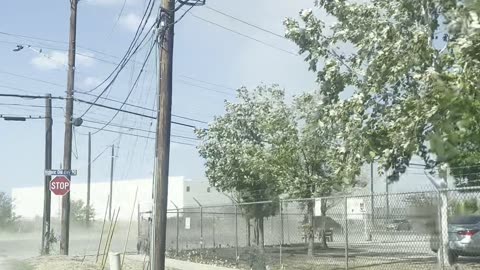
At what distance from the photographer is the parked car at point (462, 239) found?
13250 mm

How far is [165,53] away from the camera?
1473 cm

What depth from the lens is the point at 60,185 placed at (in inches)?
922

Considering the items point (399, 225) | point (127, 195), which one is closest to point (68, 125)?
point (399, 225)

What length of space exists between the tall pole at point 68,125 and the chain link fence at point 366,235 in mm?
4602

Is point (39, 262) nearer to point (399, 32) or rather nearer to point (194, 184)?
point (399, 32)

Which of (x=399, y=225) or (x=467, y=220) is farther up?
(x=467, y=220)

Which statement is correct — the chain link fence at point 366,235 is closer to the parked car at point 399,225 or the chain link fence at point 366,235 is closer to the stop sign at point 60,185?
the parked car at point 399,225

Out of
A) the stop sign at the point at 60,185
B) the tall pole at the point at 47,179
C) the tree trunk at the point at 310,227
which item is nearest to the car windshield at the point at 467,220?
the tree trunk at the point at 310,227

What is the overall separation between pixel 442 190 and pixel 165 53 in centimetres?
693

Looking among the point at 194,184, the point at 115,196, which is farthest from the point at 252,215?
the point at 115,196

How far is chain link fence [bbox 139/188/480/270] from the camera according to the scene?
40.8ft

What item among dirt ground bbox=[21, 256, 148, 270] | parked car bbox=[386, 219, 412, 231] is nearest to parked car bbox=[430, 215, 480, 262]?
parked car bbox=[386, 219, 412, 231]

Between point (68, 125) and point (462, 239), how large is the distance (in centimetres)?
1640

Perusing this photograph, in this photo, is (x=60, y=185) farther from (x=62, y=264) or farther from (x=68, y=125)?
(x=62, y=264)
